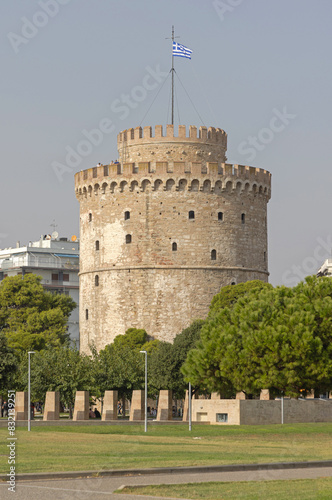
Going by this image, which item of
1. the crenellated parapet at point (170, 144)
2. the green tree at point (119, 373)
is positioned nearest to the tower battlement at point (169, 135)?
the crenellated parapet at point (170, 144)

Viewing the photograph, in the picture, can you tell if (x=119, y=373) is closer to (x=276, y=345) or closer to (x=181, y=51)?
(x=276, y=345)

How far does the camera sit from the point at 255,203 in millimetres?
74562

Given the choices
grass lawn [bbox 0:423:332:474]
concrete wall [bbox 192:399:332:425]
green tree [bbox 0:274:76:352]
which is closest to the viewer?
grass lawn [bbox 0:423:332:474]

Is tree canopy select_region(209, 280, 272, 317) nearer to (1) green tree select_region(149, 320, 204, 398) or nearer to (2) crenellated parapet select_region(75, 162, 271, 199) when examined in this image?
(1) green tree select_region(149, 320, 204, 398)

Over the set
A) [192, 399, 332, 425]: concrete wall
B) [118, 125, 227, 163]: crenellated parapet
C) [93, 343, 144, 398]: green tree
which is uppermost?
[118, 125, 227, 163]: crenellated parapet

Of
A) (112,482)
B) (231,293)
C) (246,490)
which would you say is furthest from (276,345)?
(246,490)

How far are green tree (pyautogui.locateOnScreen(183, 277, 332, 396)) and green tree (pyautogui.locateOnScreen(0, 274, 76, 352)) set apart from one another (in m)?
25.2

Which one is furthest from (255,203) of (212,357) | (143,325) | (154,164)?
(212,357)

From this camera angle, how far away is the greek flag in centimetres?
6853

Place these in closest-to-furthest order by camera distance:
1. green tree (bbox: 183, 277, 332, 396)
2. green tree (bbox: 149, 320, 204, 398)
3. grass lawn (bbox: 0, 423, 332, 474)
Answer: grass lawn (bbox: 0, 423, 332, 474)
green tree (bbox: 183, 277, 332, 396)
green tree (bbox: 149, 320, 204, 398)

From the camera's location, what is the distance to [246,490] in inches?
625

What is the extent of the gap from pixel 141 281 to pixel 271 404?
26090 millimetres

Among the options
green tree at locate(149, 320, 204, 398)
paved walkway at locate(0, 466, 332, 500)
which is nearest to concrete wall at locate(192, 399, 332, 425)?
green tree at locate(149, 320, 204, 398)

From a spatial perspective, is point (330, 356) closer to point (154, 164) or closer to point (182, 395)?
point (182, 395)
